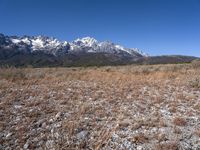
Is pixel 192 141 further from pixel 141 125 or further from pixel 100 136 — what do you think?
pixel 100 136

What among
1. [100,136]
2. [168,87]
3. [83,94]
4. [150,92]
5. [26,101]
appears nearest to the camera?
[100,136]

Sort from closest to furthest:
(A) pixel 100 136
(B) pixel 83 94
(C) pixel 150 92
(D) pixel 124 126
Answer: (A) pixel 100 136 → (D) pixel 124 126 → (B) pixel 83 94 → (C) pixel 150 92

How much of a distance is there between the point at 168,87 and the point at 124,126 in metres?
8.62

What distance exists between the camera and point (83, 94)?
13984 mm

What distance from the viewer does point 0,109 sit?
10.5 metres

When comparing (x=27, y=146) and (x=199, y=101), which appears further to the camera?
(x=199, y=101)

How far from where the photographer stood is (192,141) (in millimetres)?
7641

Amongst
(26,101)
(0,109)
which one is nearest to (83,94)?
A: (26,101)

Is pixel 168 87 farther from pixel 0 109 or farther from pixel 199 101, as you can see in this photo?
pixel 0 109

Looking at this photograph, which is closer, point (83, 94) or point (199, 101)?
point (199, 101)

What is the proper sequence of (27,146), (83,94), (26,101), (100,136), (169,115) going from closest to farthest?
(27,146) → (100,136) → (169,115) → (26,101) → (83,94)

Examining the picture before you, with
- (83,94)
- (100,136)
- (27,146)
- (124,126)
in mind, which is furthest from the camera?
(83,94)

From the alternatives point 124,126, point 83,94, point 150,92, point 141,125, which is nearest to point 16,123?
point 124,126

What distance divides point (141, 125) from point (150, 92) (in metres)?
6.20
